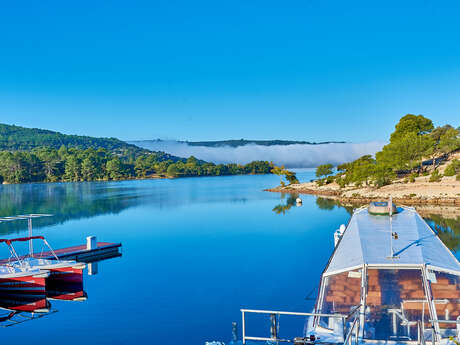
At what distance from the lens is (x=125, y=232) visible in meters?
36.2

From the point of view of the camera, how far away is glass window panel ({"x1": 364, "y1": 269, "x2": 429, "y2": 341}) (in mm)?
8328

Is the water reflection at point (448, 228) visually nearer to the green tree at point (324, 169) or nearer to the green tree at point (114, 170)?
the green tree at point (324, 169)

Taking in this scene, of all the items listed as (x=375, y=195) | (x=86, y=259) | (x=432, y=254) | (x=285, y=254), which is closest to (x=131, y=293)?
(x=86, y=259)

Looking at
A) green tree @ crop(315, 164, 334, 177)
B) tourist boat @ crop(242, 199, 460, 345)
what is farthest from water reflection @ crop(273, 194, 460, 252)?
green tree @ crop(315, 164, 334, 177)

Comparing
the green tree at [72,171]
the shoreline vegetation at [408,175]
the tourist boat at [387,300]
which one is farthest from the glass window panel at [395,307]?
the green tree at [72,171]

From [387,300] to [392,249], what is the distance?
1998 millimetres

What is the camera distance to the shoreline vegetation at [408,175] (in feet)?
182

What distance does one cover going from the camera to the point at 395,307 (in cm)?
861

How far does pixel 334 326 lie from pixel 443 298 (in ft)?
7.93

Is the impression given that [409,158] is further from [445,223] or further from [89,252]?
[89,252]

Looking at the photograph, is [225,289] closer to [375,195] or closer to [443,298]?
[443,298]

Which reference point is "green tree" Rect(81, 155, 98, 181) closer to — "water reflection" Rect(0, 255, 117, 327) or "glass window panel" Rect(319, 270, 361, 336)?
"water reflection" Rect(0, 255, 117, 327)

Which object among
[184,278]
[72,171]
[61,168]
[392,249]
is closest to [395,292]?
[392,249]

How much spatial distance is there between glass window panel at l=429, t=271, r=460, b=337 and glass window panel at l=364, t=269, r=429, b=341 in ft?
0.90
